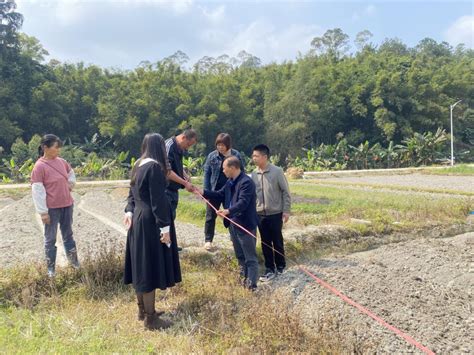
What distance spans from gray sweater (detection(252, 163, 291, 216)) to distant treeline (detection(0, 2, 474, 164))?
25.2m

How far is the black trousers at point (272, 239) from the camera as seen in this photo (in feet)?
17.3

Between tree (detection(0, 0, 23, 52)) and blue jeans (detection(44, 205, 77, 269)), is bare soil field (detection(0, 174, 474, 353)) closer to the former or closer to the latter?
blue jeans (detection(44, 205, 77, 269))

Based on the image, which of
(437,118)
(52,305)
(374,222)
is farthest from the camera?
(437,118)

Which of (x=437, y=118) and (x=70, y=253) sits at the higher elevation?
(x=437, y=118)

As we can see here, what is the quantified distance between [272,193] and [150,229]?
1.84 meters

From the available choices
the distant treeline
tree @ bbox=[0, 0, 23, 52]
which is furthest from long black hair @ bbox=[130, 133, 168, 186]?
tree @ bbox=[0, 0, 23, 52]

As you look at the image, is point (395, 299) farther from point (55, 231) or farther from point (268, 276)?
point (55, 231)

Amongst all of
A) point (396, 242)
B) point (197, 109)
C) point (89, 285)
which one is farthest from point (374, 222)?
point (197, 109)

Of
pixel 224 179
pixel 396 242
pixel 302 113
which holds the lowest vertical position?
pixel 396 242

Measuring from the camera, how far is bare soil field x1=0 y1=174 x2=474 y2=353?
3.55 meters

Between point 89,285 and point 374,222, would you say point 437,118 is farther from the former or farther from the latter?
point 89,285

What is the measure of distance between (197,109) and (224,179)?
1107 inches

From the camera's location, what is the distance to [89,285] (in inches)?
183

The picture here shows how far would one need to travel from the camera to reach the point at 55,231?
16.0ft
